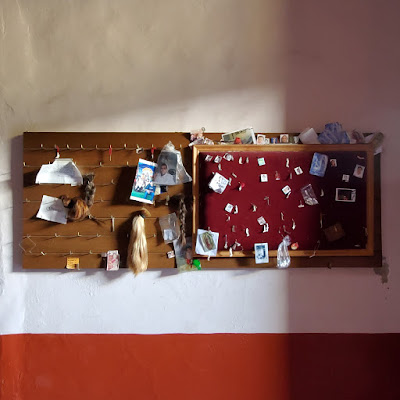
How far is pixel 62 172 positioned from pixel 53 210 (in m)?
0.22

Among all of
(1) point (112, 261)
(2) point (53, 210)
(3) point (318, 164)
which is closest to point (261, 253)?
(3) point (318, 164)

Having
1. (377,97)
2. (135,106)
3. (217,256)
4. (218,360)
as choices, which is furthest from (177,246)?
(377,97)

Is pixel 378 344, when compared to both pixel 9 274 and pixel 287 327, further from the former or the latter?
pixel 9 274

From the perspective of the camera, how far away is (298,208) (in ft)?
6.81

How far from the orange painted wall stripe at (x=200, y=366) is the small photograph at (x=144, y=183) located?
806mm

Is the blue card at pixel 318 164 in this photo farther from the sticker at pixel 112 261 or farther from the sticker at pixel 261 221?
the sticker at pixel 112 261

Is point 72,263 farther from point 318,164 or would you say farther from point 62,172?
point 318,164

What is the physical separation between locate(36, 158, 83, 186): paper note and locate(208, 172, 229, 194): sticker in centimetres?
74

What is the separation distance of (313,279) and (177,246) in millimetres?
818

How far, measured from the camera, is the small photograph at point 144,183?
2.04 meters

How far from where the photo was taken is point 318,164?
2.06 metres

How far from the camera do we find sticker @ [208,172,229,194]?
79.9 inches

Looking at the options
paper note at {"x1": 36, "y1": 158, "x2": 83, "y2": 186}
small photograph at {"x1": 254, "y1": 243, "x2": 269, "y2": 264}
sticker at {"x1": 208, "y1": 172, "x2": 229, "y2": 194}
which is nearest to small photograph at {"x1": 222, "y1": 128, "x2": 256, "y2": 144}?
sticker at {"x1": 208, "y1": 172, "x2": 229, "y2": 194}

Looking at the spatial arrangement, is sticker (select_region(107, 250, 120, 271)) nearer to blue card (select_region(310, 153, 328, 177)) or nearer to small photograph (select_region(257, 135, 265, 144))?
small photograph (select_region(257, 135, 265, 144))
